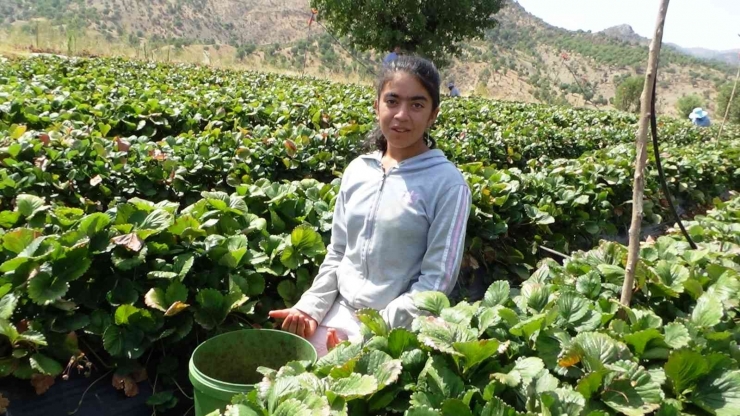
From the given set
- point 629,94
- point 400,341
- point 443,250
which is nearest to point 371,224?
point 443,250

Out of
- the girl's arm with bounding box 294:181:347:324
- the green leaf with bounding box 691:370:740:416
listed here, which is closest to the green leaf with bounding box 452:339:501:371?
the green leaf with bounding box 691:370:740:416

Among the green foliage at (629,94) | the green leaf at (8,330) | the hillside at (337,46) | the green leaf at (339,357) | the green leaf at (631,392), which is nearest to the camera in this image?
the green leaf at (631,392)

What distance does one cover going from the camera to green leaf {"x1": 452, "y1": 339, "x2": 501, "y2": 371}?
49.6 inches

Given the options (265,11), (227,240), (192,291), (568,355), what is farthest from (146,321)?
(265,11)

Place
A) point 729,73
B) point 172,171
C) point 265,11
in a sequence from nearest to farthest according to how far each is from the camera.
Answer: point 172,171 < point 729,73 < point 265,11

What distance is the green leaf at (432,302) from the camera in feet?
5.19

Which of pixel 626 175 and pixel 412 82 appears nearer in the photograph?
pixel 412 82

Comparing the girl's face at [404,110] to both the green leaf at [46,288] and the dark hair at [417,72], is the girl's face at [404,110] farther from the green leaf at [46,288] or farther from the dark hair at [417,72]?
the green leaf at [46,288]

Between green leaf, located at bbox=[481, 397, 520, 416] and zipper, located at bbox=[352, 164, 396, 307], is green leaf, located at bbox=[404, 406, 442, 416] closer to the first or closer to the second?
green leaf, located at bbox=[481, 397, 520, 416]

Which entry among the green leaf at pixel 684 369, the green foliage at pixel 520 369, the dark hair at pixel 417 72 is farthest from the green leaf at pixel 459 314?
the dark hair at pixel 417 72

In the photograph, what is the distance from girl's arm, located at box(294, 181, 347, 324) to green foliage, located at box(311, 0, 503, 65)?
18265 mm

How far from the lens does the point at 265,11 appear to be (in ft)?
253

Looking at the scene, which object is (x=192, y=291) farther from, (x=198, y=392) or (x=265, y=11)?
(x=265, y=11)

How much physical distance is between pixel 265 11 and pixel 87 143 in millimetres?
79834
